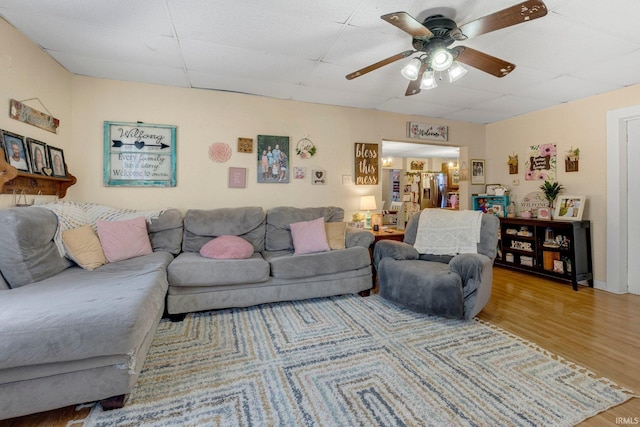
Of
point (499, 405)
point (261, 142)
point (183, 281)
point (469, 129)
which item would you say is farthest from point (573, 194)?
point (183, 281)

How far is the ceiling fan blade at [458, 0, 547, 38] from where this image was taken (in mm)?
1411

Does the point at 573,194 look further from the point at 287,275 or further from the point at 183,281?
the point at 183,281

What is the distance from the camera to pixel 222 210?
3.15m

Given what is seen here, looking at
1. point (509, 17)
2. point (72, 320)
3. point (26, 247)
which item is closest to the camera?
point (72, 320)

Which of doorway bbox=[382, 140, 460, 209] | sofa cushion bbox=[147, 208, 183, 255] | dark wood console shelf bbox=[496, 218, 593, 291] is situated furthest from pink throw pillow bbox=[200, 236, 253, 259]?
doorway bbox=[382, 140, 460, 209]

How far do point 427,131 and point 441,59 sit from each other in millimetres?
2474

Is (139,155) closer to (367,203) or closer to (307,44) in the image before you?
(307,44)

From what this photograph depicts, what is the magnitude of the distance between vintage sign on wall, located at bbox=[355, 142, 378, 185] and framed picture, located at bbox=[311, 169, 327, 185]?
1.53ft

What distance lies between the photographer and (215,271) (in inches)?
94.5

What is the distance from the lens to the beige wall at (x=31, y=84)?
2.07 meters

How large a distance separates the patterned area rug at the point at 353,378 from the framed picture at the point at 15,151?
1.64m

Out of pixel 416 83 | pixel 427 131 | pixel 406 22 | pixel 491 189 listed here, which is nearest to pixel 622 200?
pixel 491 189

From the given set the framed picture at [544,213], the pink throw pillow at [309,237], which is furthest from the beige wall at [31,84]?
the framed picture at [544,213]

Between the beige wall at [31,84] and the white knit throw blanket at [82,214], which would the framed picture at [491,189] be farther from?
the beige wall at [31,84]
